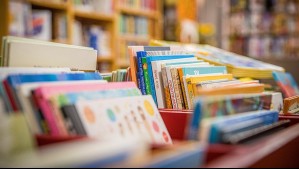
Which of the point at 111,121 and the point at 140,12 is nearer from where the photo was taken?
the point at 111,121

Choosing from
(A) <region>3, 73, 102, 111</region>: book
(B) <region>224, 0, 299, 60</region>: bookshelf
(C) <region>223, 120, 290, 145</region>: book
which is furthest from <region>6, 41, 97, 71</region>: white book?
(B) <region>224, 0, 299, 60</region>: bookshelf

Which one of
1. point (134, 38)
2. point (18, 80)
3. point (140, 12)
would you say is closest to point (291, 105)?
point (18, 80)

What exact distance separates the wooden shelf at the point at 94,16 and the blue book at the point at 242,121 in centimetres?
323

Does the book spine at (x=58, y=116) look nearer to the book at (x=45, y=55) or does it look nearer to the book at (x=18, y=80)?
the book at (x=18, y=80)

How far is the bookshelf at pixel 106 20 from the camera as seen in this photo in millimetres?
3768

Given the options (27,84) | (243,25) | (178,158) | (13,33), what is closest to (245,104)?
(178,158)

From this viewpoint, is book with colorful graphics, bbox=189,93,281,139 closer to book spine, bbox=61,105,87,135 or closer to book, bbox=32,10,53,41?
book spine, bbox=61,105,87,135

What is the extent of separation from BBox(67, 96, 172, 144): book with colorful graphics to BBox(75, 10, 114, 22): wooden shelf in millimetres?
3082

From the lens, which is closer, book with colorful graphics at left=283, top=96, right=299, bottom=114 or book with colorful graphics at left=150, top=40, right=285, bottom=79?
book with colorful graphics at left=283, top=96, right=299, bottom=114

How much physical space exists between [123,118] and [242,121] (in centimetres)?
32

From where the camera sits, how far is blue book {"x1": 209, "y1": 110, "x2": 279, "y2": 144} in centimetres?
90

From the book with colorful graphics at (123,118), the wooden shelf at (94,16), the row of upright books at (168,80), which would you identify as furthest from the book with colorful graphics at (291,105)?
the wooden shelf at (94,16)

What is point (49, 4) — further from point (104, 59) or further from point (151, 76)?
point (151, 76)

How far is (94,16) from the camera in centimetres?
443
